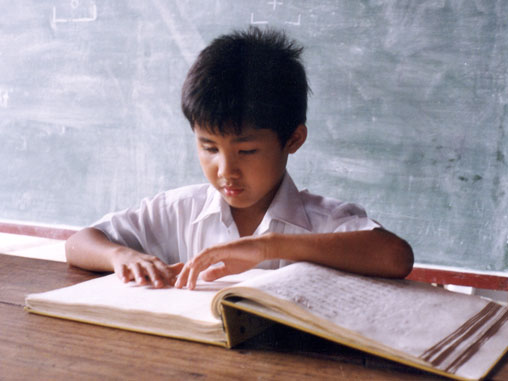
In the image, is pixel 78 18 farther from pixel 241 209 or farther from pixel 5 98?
pixel 241 209

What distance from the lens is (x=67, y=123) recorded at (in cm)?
198

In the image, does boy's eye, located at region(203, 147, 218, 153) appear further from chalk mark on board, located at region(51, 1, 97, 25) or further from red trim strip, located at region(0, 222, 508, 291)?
chalk mark on board, located at region(51, 1, 97, 25)

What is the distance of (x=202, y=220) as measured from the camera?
110 centimetres

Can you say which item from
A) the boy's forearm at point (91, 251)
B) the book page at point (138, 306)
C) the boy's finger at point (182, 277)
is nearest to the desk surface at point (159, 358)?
the book page at point (138, 306)

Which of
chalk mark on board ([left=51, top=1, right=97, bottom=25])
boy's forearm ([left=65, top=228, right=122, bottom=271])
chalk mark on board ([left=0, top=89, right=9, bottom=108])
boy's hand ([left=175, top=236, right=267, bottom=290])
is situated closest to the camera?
boy's hand ([left=175, top=236, right=267, bottom=290])

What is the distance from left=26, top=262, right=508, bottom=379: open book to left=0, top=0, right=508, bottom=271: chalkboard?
1007mm

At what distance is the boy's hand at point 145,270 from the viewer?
2.22ft

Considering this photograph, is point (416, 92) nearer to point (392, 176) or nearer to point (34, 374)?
point (392, 176)

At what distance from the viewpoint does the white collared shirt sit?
100 centimetres

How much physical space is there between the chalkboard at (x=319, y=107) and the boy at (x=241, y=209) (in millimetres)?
629

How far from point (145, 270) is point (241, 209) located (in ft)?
1.33

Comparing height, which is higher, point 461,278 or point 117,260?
point 117,260

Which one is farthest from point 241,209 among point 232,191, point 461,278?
point 461,278

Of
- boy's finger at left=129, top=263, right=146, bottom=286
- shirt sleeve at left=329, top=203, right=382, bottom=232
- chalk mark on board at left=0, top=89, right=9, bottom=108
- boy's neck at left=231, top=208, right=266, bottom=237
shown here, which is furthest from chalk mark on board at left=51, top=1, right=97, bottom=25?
boy's finger at left=129, top=263, right=146, bottom=286
